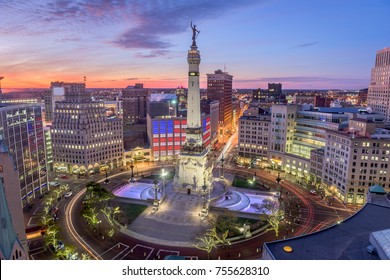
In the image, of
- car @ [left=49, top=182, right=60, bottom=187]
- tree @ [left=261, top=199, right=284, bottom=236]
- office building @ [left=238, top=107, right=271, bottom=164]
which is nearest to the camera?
tree @ [left=261, top=199, right=284, bottom=236]

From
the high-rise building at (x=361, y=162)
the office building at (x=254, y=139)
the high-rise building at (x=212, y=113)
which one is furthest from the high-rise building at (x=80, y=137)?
the high-rise building at (x=361, y=162)

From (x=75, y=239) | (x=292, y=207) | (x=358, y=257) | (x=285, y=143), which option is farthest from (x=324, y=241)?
(x=285, y=143)

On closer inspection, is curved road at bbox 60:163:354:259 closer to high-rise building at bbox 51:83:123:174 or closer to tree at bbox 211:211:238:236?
tree at bbox 211:211:238:236

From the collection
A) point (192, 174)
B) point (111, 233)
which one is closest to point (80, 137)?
point (192, 174)

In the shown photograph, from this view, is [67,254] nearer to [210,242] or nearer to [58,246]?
[58,246]

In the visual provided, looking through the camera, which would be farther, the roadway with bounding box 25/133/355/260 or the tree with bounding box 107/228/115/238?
the tree with bounding box 107/228/115/238

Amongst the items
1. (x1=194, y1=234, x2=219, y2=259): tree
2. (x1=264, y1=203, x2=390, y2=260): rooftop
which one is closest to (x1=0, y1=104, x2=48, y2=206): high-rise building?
(x1=194, y1=234, x2=219, y2=259): tree

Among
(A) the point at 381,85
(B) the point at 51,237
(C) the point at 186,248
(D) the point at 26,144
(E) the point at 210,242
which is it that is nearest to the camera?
(E) the point at 210,242
